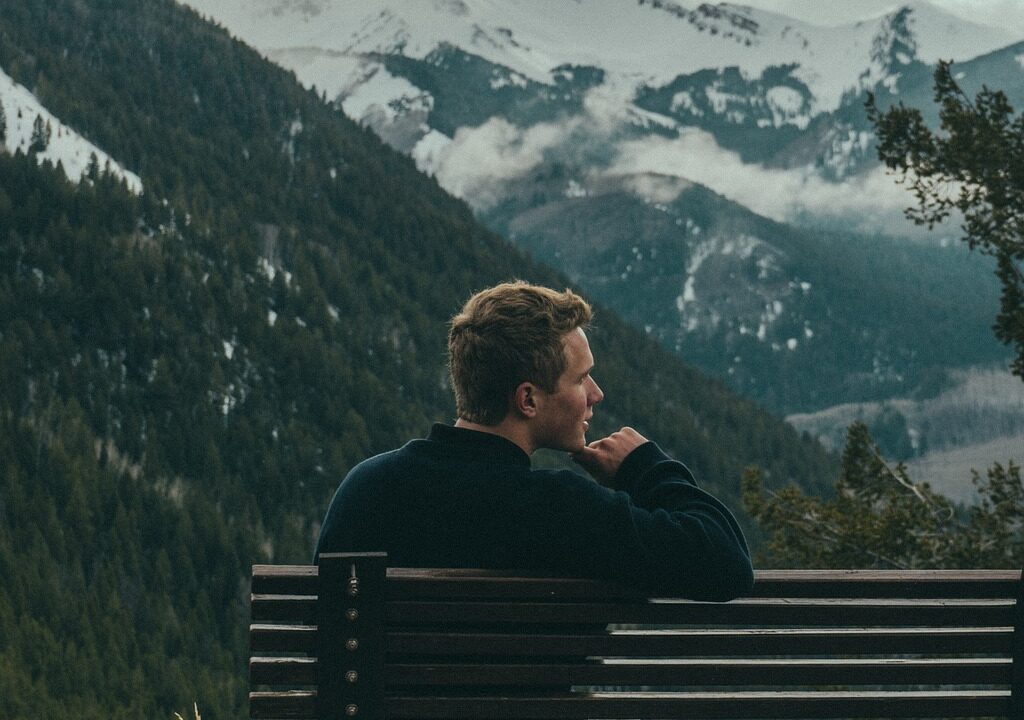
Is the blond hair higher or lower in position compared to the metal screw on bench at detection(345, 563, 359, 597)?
higher

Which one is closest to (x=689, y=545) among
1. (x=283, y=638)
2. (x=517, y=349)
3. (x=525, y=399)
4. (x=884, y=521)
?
(x=525, y=399)

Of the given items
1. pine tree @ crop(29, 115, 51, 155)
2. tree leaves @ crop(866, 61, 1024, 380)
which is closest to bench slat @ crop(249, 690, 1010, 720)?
tree leaves @ crop(866, 61, 1024, 380)

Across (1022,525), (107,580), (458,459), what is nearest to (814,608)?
(458,459)

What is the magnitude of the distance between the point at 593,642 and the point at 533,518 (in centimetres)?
43

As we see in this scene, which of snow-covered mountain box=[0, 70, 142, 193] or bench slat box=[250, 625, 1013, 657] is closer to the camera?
bench slat box=[250, 625, 1013, 657]

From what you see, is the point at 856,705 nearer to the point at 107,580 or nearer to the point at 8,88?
the point at 107,580

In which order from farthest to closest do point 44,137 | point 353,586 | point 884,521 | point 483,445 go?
1. point 44,137
2. point 884,521
3. point 483,445
4. point 353,586

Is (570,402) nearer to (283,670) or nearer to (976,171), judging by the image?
(283,670)

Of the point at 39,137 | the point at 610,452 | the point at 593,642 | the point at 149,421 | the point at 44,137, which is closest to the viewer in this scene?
the point at 593,642

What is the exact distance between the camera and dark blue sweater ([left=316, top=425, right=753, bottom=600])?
438 cm

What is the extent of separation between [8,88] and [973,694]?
194832 millimetres

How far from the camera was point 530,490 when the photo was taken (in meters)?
4.49

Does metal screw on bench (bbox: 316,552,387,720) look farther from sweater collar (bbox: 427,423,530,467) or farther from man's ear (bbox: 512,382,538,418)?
man's ear (bbox: 512,382,538,418)

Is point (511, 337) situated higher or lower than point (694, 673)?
higher
